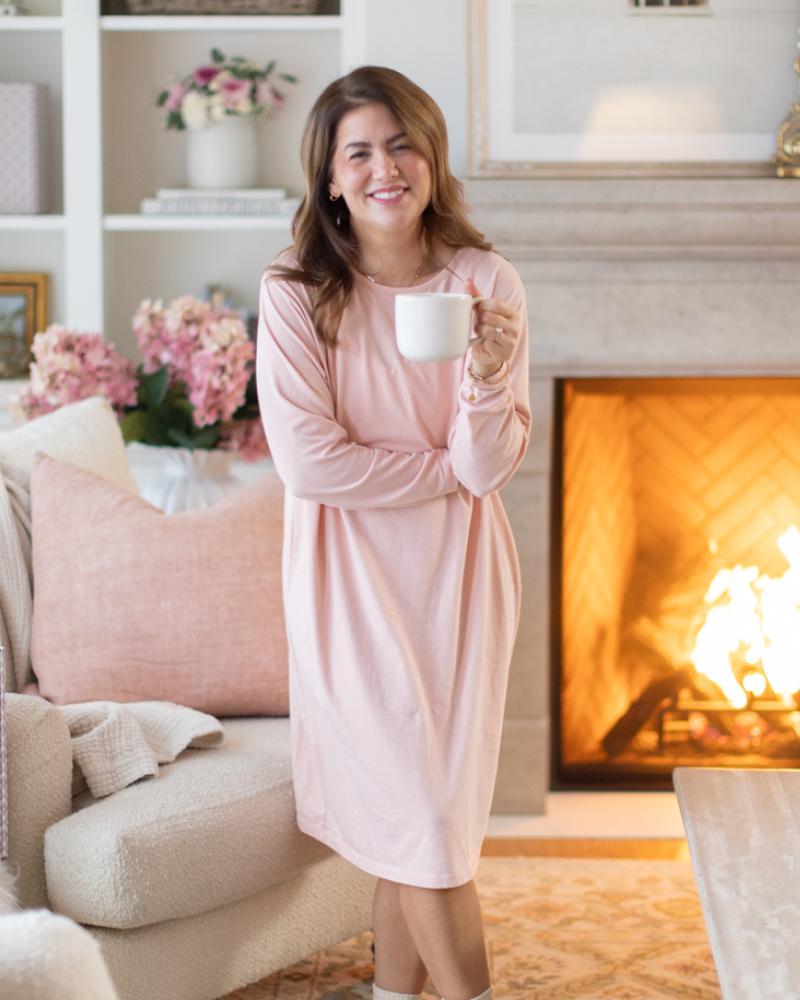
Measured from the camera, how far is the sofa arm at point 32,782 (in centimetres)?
137

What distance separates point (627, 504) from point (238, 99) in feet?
4.45

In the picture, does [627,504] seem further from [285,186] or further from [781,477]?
[285,186]

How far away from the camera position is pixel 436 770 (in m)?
1.40

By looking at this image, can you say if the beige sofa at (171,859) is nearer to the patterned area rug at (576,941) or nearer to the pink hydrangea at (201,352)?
the patterned area rug at (576,941)

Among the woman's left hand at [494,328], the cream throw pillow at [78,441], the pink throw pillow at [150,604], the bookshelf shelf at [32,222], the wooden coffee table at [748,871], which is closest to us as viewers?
the wooden coffee table at [748,871]

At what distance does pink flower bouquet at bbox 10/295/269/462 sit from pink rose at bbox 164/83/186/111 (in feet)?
2.24

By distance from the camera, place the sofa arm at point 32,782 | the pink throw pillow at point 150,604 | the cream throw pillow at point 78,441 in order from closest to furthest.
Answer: the sofa arm at point 32,782, the pink throw pillow at point 150,604, the cream throw pillow at point 78,441

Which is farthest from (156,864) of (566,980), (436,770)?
(566,980)

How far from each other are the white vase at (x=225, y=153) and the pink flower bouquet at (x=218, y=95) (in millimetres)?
31

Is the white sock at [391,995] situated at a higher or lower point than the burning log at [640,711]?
lower

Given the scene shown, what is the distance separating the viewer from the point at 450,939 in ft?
4.58

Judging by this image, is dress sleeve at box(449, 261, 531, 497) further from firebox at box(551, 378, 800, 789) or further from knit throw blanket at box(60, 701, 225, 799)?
firebox at box(551, 378, 800, 789)

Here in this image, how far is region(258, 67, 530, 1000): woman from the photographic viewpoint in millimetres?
1391

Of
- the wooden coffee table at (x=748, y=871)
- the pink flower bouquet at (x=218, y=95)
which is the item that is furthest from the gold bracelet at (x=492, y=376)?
the pink flower bouquet at (x=218, y=95)
